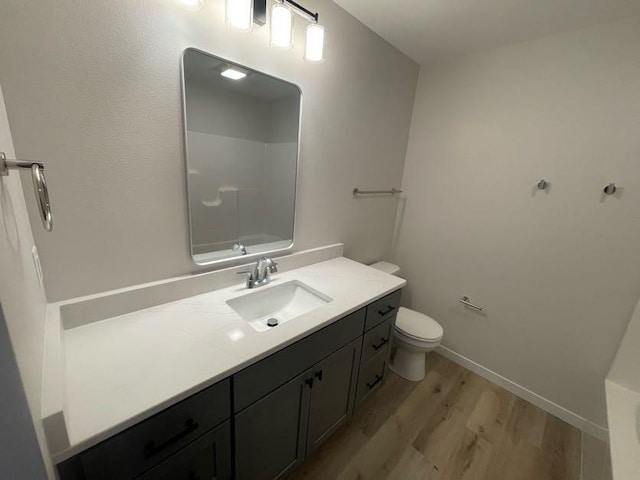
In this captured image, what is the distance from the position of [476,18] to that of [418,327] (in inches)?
73.5

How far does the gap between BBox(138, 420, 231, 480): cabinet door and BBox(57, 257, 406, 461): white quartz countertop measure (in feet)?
0.68

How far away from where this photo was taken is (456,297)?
6.77 feet

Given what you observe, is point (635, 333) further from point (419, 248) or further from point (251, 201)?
point (251, 201)

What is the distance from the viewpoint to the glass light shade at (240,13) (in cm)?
98

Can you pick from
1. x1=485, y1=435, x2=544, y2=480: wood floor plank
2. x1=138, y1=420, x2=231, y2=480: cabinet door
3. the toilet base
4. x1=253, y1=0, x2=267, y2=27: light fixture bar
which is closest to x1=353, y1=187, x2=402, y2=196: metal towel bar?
x1=253, y1=0, x2=267, y2=27: light fixture bar

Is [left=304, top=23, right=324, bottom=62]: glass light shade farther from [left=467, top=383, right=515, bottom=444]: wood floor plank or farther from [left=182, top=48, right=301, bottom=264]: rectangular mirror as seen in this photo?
[left=467, top=383, right=515, bottom=444]: wood floor plank

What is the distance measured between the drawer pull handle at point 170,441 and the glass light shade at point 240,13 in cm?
137

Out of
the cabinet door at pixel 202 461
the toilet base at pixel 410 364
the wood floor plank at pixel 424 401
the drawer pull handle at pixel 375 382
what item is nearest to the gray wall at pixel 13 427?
the cabinet door at pixel 202 461

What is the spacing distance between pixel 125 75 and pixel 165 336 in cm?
89

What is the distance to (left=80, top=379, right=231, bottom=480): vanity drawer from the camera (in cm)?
63

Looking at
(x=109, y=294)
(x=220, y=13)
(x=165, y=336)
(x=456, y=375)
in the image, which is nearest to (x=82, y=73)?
(x=220, y=13)

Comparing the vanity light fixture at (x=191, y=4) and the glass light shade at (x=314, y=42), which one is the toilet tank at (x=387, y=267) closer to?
the glass light shade at (x=314, y=42)

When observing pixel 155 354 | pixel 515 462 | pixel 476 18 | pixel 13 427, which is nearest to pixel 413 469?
pixel 515 462

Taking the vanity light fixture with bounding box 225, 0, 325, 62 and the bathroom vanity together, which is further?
the vanity light fixture with bounding box 225, 0, 325, 62
